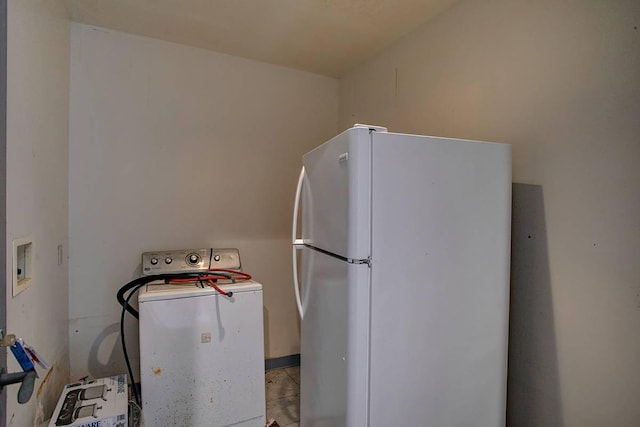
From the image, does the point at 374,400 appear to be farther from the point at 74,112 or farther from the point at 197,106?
the point at 74,112

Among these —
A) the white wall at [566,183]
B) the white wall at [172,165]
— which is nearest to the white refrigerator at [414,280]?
the white wall at [566,183]

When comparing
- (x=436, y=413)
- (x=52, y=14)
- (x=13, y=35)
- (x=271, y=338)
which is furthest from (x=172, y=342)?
(x=52, y=14)

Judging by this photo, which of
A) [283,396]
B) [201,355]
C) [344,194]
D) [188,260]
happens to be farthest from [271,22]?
[283,396]

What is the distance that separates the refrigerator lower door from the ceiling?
4.38ft

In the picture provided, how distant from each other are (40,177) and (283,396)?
1913 mm

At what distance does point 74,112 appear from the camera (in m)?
2.02

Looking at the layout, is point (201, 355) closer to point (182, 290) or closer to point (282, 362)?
point (182, 290)

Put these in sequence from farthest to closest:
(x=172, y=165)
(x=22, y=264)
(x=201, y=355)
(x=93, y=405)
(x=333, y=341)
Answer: (x=172, y=165) < (x=201, y=355) < (x=93, y=405) < (x=333, y=341) < (x=22, y=264)

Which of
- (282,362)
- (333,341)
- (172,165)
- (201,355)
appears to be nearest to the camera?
(333,341)

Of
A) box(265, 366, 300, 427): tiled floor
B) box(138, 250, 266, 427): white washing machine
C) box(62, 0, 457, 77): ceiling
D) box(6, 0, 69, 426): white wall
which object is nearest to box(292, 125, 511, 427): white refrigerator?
box(138, 250, 266, 427): white washing machine

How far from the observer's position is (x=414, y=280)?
4.03 feet

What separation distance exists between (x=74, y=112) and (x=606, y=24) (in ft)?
8.68

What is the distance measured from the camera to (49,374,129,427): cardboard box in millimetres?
1333

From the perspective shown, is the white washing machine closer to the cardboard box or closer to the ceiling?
the cardboard box
